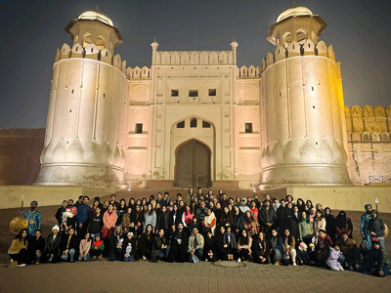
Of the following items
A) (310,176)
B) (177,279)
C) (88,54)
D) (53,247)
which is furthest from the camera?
(88,54)

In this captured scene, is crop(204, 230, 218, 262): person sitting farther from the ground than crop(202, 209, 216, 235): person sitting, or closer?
closer

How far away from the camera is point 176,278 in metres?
4.48

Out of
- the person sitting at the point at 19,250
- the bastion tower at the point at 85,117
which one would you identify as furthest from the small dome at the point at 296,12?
the person sitting at the point at 19,250

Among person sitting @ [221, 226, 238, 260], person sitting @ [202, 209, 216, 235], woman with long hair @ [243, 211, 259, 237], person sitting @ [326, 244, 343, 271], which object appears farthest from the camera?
person sitting @ [202, 209, 216, 235]

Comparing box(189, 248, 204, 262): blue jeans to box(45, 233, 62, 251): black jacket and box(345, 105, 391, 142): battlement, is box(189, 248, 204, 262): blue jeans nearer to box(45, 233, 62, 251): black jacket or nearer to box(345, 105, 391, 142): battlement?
box(45, 233, 62, 251): black jacket

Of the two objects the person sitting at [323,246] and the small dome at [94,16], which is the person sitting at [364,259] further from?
the small dome at [94,16]

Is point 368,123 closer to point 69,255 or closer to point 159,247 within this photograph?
point 159,247

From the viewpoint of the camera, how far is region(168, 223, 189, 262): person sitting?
5683mm

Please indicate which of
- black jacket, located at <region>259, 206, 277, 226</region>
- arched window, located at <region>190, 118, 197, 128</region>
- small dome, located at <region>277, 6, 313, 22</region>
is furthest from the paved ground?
small dome, located at <region>277, 6, 313, 22</region>

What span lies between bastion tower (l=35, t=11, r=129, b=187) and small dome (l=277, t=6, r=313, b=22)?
416 inches

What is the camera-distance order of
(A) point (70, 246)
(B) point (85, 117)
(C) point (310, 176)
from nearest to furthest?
(A) point (70, 246) → (C) point (310, 176) → (B) point (85, 117)

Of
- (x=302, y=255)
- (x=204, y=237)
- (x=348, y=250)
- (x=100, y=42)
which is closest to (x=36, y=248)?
(x=204, y=237)

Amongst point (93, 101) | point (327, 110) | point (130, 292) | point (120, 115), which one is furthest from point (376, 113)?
point (130, 292)

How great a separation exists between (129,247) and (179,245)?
992 mm
